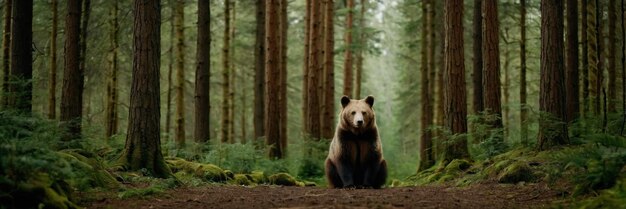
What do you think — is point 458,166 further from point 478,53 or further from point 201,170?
point 478,53

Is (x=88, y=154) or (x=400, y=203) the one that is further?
(x=88, y=154)

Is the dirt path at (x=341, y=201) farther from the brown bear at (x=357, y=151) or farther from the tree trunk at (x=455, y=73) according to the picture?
the tree trunk at (x=455, y=73)

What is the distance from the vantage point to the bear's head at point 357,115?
1039cm

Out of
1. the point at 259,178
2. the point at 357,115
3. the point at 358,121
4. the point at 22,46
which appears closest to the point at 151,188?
the point at 358,121

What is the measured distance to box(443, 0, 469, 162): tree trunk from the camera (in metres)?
14.0

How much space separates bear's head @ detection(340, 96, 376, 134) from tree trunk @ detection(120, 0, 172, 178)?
11.7 ft

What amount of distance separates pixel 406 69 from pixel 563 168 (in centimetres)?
2784

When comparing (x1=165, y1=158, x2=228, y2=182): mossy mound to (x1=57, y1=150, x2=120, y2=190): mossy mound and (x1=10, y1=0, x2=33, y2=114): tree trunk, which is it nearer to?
(x1=57, y1=150, x2=120, y2=190): mossy mound

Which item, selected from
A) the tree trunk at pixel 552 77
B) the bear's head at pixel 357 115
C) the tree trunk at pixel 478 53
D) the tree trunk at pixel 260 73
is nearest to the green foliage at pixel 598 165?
the tree trunk at pixel 552 77

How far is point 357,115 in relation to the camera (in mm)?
10250

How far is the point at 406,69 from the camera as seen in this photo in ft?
114

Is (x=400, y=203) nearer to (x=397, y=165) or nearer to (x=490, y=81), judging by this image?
(x=490, y=81)

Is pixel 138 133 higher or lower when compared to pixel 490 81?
lower

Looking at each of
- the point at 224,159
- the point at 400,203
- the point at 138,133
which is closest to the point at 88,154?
the point at 138,133
